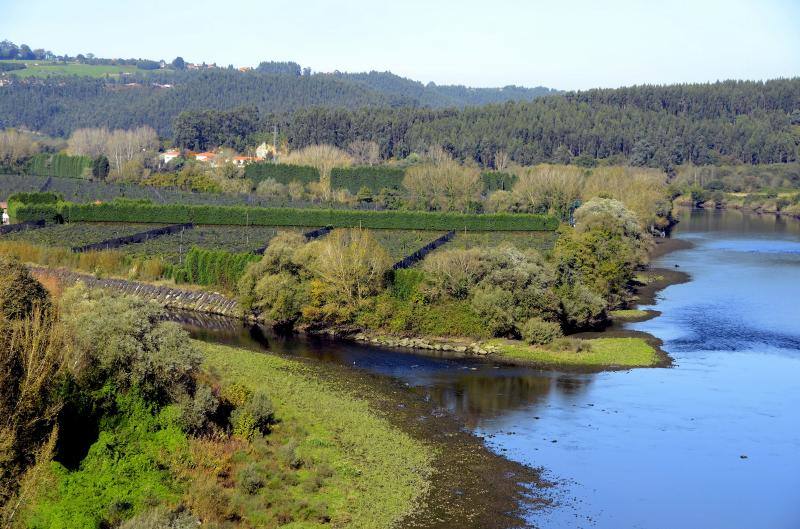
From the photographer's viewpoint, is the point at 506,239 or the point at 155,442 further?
the point at 506,239

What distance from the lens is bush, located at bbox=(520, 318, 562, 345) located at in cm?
4791

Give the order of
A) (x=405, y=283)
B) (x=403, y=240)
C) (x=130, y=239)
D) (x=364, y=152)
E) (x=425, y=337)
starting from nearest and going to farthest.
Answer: (x=425, y=337), (x=405, y=283), (x=130, y=239), (x=403, y=240), (x=364, y=152)

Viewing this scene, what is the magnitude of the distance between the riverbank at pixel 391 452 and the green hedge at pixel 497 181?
75825mm

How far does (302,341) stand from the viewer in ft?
166

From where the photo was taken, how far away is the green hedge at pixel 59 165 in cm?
12562

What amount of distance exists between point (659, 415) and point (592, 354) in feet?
32.2

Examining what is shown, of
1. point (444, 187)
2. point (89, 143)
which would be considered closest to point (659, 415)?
point (444, 187)

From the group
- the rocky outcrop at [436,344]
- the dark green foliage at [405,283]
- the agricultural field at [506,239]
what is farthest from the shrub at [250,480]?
the agricultural field at [506,239]

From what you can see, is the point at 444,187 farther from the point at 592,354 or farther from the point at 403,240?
the point at 592,354

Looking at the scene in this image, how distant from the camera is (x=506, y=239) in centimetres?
7831

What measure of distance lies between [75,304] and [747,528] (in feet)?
77.3

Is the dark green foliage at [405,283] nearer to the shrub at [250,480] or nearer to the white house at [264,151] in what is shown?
the shrub at [250,480]

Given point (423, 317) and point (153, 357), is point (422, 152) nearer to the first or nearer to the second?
point (423, 317)

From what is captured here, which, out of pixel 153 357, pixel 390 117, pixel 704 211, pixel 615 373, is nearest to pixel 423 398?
pixel 615 373
